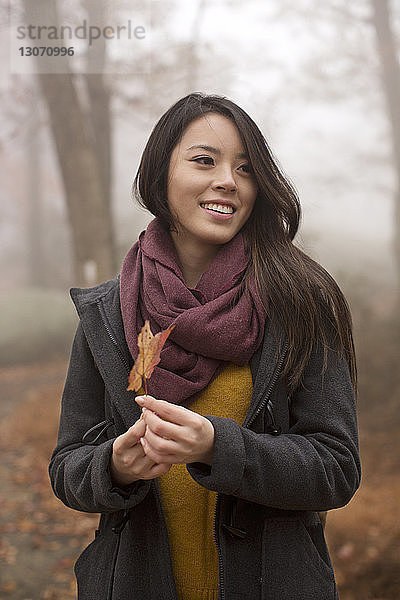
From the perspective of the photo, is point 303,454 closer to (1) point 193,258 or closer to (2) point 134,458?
(2) point 134,458

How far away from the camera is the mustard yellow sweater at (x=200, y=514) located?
127cm

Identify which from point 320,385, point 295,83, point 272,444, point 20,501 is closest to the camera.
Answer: point 272,444

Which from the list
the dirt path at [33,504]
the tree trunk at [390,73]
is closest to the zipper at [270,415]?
the dirt path at [33,504]

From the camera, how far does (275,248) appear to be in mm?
1378

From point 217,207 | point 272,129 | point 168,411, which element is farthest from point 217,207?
point 272,129

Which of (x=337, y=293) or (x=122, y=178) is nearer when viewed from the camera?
(x=337, y=293)

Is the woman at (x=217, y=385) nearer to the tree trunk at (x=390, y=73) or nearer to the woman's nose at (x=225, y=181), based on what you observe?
the woman's nose at (x=225, y=181)

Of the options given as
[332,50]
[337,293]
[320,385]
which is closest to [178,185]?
[337,293]

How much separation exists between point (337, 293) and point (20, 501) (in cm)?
311

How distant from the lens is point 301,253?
4.59 feet

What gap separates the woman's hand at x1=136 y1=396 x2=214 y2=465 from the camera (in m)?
1.00

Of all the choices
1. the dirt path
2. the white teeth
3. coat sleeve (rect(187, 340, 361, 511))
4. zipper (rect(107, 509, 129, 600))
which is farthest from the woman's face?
the dirt path

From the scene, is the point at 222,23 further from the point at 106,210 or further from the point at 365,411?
the point at 365,411

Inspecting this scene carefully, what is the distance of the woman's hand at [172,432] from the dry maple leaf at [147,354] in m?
0.04
